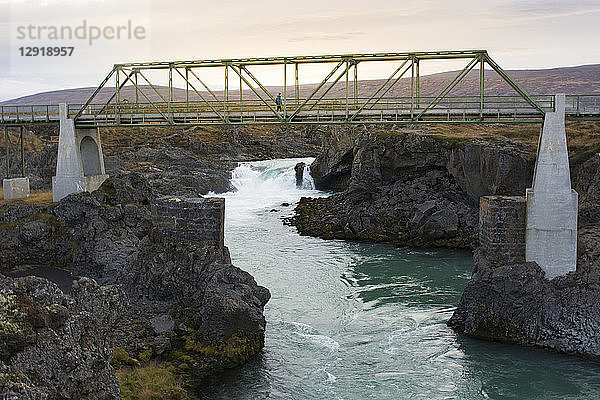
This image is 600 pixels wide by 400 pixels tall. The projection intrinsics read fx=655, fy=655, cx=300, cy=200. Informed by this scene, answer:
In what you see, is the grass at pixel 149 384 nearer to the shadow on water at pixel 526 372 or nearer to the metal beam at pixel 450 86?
the shadow on water at pixel 526 372

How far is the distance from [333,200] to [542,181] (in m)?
28.5

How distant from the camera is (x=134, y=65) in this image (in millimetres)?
34500

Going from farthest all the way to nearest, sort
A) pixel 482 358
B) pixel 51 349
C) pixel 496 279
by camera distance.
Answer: pixel 496 279, pixel 482 358, pixel 51 349

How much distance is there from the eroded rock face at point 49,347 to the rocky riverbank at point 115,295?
2cm

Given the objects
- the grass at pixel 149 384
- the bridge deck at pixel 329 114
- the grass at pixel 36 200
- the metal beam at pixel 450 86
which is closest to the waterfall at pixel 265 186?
the grass at pixel 36 200

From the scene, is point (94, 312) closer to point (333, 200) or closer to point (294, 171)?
point (333, 200)

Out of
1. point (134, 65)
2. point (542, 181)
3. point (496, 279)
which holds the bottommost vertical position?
point (496, 279)

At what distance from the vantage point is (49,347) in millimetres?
13500

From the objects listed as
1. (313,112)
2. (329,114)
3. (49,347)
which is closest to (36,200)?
(313,112)

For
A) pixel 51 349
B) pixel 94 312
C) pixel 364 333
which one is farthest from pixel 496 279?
pixel 51 349

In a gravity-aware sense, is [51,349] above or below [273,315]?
above

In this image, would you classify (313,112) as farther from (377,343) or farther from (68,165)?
(377,343)

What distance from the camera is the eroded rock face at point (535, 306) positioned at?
2380 centimetres

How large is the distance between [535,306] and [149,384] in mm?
14480
